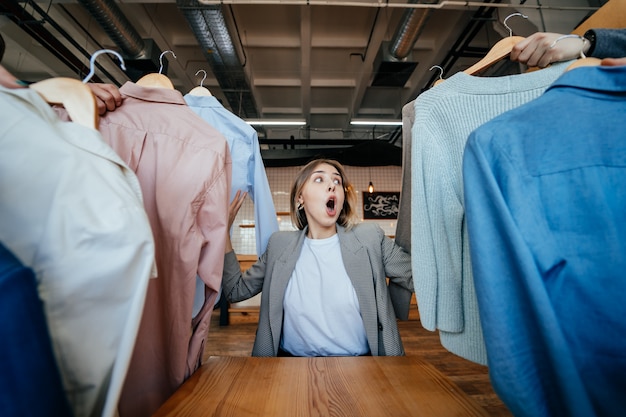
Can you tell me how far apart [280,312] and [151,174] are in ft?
3.01

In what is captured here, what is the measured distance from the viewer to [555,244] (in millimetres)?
631

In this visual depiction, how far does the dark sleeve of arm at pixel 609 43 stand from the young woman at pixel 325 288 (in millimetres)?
1037

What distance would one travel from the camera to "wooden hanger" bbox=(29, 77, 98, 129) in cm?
64

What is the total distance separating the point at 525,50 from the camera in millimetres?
1042

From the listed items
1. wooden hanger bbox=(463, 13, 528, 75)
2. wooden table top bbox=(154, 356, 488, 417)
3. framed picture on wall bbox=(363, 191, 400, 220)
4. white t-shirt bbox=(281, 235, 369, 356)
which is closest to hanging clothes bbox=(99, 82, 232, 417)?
wooden table top bbox=(154, 356, 488, 417)

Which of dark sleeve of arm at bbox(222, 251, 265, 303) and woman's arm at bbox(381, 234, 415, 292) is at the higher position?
woman's arm at bbox(381, 234, 415, 292)

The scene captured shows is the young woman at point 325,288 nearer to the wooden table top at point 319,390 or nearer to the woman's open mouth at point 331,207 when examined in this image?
the woman's open mouth at point 331,207

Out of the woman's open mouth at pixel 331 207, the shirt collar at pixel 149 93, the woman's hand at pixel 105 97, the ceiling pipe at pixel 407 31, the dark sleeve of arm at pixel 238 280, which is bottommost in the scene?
the dark sleeve of arm at pixel 238 280

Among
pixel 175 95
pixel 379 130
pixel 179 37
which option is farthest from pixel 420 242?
pixel 379 130

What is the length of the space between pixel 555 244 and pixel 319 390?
29.8 inches

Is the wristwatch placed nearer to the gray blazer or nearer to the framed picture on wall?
the gray blazer

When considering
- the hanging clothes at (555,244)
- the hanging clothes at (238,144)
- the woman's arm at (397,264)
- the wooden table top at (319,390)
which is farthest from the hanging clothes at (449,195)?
the hanging clothes at (238,144)

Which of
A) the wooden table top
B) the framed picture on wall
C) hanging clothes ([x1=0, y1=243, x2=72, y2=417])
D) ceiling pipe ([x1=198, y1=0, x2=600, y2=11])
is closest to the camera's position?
hanging clothes ([x1=0, y1=243, x2=72, y2=417])

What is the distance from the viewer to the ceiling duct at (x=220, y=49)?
4016 mm
